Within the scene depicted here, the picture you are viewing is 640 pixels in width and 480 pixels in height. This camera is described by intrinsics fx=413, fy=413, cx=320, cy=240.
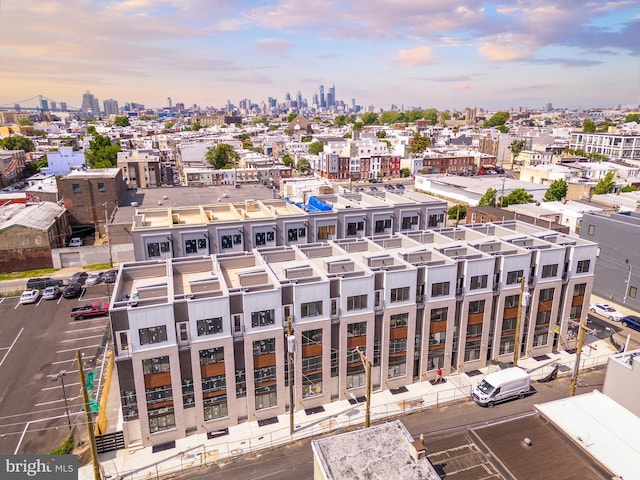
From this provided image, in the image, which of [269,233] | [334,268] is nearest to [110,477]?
[334,268]

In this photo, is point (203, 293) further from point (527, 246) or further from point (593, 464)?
point (527, 246)

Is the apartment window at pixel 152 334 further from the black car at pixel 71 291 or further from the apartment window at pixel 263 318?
the black car at pixel 71 291

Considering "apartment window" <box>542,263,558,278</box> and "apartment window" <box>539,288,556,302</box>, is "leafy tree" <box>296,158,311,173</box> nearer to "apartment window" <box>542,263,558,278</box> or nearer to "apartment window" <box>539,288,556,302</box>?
"apartment window" <box>542,263,558,278</box>

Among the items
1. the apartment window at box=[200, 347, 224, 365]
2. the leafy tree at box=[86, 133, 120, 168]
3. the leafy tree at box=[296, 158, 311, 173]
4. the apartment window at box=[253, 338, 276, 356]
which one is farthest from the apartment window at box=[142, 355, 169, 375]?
the leafy tree at box=[296, 158, 311, 173]

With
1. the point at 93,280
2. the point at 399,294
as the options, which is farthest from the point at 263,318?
the point at 93,280

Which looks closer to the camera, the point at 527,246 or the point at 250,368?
the point at 250,368

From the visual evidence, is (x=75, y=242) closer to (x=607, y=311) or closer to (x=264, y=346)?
(x=264, y=346)

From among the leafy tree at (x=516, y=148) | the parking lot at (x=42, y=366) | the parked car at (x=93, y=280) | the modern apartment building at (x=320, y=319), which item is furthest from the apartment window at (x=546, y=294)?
the leafy tree at (x=516, y=148)

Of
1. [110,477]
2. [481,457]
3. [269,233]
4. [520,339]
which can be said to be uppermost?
[269,233]
